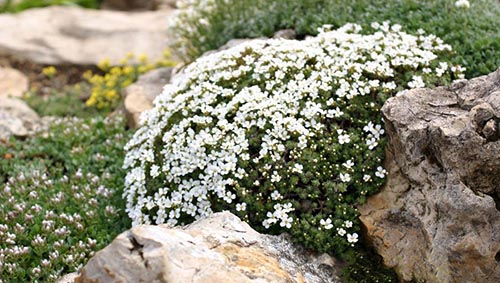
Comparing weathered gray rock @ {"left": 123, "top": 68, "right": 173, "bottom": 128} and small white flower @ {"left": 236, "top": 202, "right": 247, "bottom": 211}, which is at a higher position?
small white flower @ {"left": 236, "top": 202, "right": 247, "bottom": 211}

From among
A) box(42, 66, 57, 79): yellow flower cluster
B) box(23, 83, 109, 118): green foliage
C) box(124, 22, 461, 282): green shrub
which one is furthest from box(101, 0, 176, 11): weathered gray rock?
box(124, 22, 461, 282): green shrub

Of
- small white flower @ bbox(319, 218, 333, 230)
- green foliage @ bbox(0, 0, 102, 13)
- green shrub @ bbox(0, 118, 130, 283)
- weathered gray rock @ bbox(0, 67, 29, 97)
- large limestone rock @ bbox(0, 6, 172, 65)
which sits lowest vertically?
weathered gray rock @ bbox(0, 67, 29, 97)

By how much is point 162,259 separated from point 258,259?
2.08 feet

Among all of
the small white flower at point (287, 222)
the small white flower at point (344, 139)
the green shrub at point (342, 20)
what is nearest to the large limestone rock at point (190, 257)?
the small white flower at point (287, 222)

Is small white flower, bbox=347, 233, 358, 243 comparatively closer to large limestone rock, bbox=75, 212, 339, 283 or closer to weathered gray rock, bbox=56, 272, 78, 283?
large limestone rock, bbox=75, 212, 339, 283

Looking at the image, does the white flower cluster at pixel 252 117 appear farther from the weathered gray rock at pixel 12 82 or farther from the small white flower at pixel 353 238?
the weathered gray rock at pixel 12 82

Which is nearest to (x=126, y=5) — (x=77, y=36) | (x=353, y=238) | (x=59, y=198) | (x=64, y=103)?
(x=77, y=36)

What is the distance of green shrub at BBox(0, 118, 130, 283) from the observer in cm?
481

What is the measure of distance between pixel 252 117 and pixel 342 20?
6.42ft

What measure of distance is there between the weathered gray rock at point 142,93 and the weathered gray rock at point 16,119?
94 cm

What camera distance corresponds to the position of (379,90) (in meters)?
4.92

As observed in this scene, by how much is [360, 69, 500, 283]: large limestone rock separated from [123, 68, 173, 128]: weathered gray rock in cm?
282

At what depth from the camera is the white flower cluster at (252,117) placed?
462 centimetres

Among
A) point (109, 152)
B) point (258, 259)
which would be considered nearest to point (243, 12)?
point (109, 152)
